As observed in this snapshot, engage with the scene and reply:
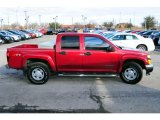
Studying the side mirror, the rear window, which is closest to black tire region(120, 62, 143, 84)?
the side mirror

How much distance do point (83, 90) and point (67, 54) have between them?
1.32 metres

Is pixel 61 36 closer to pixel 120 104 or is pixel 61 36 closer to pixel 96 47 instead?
pixel 96 47

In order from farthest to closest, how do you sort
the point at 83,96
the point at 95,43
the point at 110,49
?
the point at 95,43 < the point at 110,49 < the point at 83,96

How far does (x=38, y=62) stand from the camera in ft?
28.4

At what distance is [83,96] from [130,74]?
215 centimetres

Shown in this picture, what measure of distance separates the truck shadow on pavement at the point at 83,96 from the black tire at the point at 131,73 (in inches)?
7.4

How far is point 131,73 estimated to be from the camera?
8.70 meters

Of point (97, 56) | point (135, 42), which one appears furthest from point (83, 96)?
point (135, 42)

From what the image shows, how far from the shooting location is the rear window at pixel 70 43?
862 cm

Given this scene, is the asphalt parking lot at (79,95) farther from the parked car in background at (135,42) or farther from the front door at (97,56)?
the parked car in background at (135,42)

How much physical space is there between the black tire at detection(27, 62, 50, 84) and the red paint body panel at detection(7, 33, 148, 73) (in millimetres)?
196

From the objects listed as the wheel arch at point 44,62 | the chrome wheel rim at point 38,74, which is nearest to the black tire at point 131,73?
the wheel arch at point 44,62

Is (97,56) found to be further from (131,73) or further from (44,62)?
(44,62)
